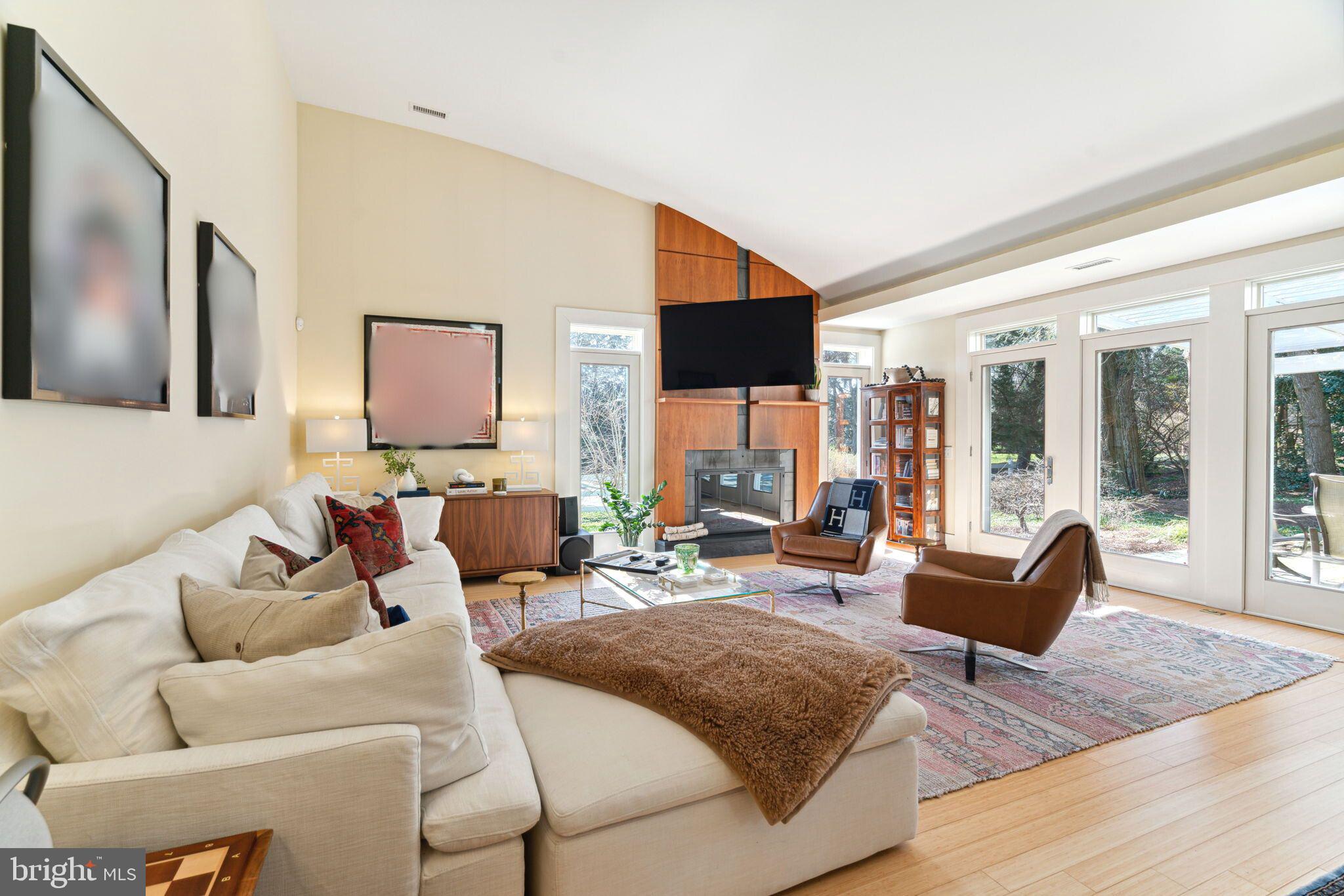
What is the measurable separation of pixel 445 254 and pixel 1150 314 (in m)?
5.31

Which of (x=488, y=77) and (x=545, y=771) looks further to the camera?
(x=488, y=77)

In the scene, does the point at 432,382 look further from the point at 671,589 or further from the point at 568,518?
the point at 671,589

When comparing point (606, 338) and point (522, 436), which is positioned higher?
point (606, 338)

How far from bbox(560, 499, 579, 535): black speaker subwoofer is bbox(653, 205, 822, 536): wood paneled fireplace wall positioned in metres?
0.77

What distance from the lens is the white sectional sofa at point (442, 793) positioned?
105 cm

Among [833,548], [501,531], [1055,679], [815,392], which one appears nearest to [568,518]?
[501,531]

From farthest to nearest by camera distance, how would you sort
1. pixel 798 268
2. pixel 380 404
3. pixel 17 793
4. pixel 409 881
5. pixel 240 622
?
pixel 798 268 → pixel 380 404 → pixel 240 622 → pixel 409 881 → pixel 17 793

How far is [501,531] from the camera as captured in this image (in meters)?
4.75

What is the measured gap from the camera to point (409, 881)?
1.19 m

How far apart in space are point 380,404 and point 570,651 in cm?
357

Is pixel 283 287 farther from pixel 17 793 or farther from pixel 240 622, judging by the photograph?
pixel 17 793

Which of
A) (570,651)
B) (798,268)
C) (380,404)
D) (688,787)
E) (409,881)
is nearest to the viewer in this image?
(409,881)

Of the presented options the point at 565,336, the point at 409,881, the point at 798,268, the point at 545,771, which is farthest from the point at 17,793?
the point at 798,268

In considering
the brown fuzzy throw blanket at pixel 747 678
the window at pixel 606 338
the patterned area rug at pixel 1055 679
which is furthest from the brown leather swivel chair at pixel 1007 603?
the window at pixel 606 338
